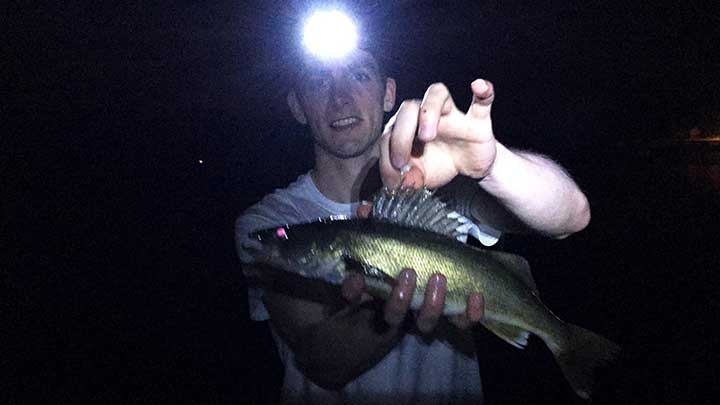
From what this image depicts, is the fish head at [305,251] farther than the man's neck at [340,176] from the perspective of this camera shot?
No

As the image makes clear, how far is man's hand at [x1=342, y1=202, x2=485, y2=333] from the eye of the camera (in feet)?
5.89

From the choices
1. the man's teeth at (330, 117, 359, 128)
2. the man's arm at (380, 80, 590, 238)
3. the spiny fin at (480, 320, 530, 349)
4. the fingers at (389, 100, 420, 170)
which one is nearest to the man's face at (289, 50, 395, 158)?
the man's teeth at (330, 117, 359, 128)

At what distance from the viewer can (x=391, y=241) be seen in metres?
1.81

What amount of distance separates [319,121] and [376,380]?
182 cm

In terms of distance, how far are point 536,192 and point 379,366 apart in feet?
4.63

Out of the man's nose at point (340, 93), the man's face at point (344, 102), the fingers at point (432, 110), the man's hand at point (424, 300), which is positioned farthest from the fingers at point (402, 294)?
the man's nose at point (340, 93)

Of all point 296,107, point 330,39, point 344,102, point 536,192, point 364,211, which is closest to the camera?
point 364,211

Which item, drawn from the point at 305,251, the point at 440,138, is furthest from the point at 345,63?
the point at 305,251

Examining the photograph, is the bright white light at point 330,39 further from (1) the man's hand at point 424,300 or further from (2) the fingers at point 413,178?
(1) the man's hand at point 424,300

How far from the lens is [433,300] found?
1814mm

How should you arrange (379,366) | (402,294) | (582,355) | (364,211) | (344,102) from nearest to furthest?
(402,294)
(582,355)
(364,211)
(379,366)
(344,102)

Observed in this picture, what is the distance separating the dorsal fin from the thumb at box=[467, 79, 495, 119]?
0.44 m

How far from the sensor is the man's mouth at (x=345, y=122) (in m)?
2.80

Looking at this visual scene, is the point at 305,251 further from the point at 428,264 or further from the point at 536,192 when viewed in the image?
the point at 536,192
